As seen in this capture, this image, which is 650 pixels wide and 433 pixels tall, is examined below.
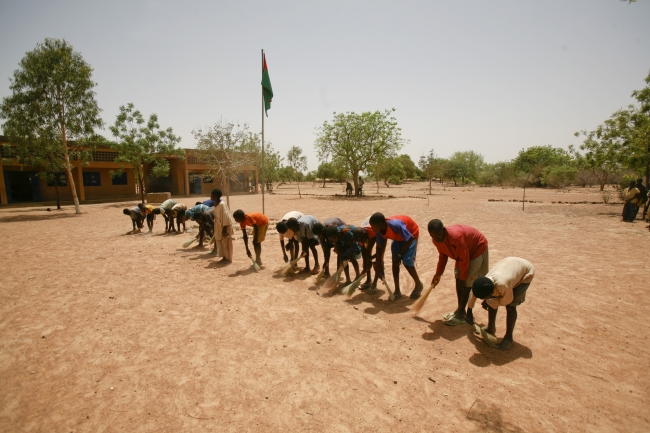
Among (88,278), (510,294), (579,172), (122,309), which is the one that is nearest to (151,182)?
(88,278)

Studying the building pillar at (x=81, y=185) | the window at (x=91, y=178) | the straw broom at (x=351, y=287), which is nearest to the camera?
the straw broom at (x=351, y=287)

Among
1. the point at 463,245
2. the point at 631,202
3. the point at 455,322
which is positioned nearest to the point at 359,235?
the point at 463,245

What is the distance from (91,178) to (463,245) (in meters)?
29.0

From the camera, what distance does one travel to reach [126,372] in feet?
10.8

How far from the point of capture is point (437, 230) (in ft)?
12.7

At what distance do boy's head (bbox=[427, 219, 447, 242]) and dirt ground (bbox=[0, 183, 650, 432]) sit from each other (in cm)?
122

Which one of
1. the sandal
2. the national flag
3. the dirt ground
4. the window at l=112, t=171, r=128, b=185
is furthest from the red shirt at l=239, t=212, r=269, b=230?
the window at l=112, t=171, r=128, b=185

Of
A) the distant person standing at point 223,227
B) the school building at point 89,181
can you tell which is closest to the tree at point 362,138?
the school building at point 89,181

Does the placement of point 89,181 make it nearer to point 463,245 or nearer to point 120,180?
point 120,180

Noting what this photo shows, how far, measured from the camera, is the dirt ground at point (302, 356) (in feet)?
8.87

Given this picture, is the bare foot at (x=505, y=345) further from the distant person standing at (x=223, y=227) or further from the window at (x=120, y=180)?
the window at (x=120, y=180)

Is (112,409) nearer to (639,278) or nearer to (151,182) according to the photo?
(639,278)

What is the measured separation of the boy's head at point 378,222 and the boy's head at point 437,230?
85 centimetres

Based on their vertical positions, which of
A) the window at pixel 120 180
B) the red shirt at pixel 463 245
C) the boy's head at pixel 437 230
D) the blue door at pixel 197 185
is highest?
the window at pixel 120 180
